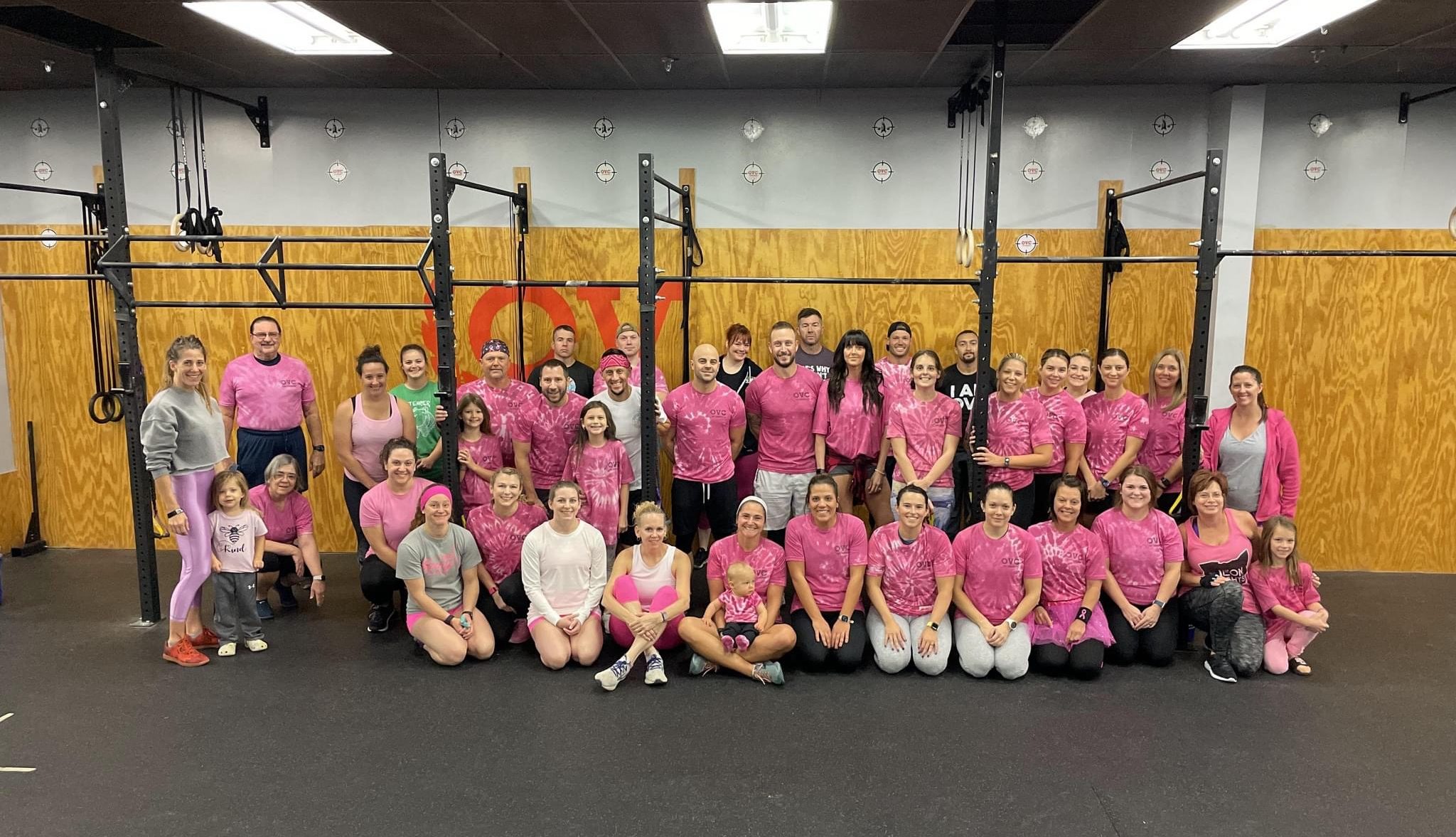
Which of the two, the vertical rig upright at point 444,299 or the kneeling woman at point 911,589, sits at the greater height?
the vertical rig upright at point 444,299


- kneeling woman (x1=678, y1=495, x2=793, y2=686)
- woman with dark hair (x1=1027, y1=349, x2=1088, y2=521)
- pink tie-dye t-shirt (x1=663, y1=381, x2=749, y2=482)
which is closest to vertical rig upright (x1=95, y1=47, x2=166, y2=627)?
pink tie-dye t-shirt (x1=663, y1=381, x2=749, y2=482)

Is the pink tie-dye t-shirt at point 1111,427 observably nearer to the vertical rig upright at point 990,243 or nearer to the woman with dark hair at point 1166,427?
the woman with dark hair at point 1166,427

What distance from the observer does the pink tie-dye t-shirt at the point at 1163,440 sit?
459 cm

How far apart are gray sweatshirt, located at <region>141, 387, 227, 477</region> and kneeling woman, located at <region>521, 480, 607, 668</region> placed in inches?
64.2

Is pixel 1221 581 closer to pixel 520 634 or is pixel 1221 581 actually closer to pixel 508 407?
pixel 520 634

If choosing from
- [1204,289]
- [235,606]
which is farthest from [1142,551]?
[235,606]

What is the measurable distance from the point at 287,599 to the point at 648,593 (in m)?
A: 2.24

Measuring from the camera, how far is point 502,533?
4367 millimetres

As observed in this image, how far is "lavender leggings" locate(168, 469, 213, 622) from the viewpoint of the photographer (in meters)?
4.16

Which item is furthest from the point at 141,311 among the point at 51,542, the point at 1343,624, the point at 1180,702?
the point at 1343,624

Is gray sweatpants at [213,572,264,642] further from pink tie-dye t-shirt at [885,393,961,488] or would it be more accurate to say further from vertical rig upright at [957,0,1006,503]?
vertical rig upright at [957,0,1006,503]

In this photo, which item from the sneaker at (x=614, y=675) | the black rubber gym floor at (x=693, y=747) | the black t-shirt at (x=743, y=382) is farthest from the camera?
the black t-shirt at (x=743, y=382)

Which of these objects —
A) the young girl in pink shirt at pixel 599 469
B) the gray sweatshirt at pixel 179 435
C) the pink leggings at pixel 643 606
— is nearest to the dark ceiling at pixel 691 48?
the gray sweatshirt at pixel 179 435

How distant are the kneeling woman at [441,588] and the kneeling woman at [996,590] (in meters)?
2.23
